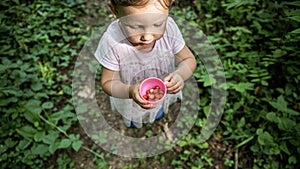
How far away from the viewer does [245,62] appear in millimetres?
2184

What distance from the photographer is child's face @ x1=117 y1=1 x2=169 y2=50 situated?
1.07 m

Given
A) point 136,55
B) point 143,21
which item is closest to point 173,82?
point 136,55

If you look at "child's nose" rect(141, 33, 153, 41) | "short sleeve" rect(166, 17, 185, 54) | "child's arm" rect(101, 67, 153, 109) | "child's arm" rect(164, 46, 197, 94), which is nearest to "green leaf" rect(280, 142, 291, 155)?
"child's arm" rect(164, 46, 197, 94)

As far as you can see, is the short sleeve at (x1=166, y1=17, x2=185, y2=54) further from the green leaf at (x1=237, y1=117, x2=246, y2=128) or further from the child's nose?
the green leaf at (x1=237, y1=117, x2=246, y2=128)

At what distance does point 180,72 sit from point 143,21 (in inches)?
15.2

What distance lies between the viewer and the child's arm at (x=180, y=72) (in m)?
1.29

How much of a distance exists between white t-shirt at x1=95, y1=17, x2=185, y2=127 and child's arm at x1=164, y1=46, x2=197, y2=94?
39mm

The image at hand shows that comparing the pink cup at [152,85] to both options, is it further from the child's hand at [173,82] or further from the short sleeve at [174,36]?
the short sleeve at [174,36]

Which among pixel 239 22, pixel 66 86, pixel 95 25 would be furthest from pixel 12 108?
pixel 239 22

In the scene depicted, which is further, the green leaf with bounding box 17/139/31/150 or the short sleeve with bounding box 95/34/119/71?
the green leaf with bounding box 17/139/31/150

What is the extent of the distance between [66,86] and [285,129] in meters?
1.43

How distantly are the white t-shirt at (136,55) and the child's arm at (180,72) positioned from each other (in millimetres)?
39

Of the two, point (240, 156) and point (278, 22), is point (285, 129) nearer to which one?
point (240, 156)

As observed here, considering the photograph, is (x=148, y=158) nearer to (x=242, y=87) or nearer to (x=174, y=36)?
(x=242, y=87)
